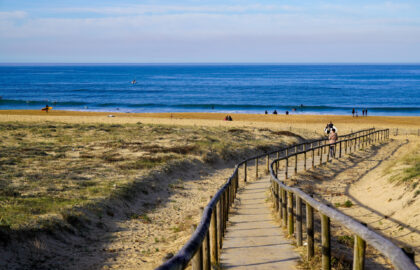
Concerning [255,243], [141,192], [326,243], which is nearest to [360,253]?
[326,243]

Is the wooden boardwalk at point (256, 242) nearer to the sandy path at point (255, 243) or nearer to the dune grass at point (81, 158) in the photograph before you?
the sandy path at point (255, 243)

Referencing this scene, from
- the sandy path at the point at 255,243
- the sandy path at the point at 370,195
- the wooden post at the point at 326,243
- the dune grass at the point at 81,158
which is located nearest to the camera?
the wooden post at the point at 326,243

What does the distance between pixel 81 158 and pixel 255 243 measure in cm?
1270

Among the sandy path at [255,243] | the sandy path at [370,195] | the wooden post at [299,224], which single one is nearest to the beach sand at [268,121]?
the sandy path at [370,195]

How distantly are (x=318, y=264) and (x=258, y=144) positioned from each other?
2118cm

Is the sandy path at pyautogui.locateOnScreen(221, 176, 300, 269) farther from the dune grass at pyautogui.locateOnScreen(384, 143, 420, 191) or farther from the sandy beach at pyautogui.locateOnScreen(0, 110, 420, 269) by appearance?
the dune grass at pyautogui.locateOnScreen(384, 143, 420, 191)

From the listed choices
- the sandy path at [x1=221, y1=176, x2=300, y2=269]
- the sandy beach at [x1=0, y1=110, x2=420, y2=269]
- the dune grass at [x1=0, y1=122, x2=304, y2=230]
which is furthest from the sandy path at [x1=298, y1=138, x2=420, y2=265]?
the dune grass at [x1=0, y1=122, x2=304, y2=230]

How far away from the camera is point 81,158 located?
1858cm

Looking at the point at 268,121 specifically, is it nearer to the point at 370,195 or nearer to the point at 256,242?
the point at 370,195

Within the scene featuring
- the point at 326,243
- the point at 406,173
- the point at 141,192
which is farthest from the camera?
the point at 406,173

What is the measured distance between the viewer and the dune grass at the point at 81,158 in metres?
11.1

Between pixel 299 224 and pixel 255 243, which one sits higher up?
pixel 299 224

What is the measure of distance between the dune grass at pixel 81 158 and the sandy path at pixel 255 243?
414 centimetres

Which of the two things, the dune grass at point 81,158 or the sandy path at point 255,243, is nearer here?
the sandy path at point 255,243
